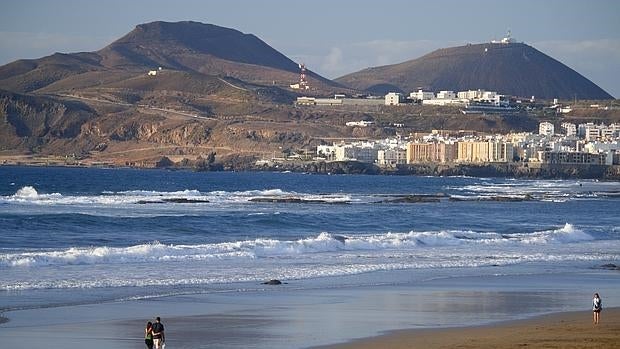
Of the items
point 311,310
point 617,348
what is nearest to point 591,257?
point 311,310

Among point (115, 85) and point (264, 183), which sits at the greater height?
point (115, 85)

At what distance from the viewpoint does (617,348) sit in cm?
1547

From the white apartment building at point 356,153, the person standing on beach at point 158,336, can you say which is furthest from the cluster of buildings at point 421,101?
the person standing on beach at point 158,336

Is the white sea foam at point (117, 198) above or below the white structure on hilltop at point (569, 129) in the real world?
below

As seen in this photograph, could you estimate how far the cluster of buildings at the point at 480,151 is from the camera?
405 feet

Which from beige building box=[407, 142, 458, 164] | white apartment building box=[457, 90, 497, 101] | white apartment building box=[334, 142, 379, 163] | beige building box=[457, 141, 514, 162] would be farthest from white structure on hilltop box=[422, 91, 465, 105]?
white apartment building box=[334, 142, 379, 163]

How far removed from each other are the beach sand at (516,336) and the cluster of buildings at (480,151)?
106 meters

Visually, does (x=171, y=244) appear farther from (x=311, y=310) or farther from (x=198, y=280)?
(x=311, y=310)

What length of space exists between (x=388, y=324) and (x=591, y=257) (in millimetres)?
14849

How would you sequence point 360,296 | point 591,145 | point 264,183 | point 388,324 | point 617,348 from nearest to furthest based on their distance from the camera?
point 617,348 < point 388,324 < point 360,296 < point 264,183 < point 591,145

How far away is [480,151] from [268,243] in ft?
331

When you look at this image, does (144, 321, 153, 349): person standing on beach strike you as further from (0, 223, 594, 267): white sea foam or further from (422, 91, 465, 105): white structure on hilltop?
(422, 91, 465, 105): white structure on hilltop

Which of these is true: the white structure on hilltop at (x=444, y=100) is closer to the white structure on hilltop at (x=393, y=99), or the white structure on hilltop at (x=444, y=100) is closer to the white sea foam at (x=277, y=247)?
the white structure on hilltop at (x=393, y=99)

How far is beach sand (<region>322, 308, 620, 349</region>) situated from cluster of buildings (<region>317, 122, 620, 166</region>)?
106444mm
